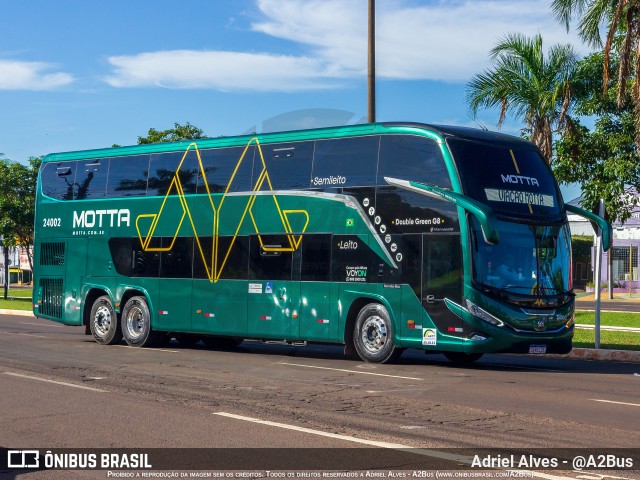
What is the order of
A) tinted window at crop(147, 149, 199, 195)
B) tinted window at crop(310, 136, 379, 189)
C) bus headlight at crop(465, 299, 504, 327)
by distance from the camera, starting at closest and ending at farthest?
Answer: 1. bus headlight at crop(465, 299, 504, 327)
2. tinted window at crop(310, 136, 379, 189)
3. tinted window at crop(147, 149, 199, 195)

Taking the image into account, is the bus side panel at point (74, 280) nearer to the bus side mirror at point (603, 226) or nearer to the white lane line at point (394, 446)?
the bus side mirror at point (603, 226)

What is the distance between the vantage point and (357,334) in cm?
1811

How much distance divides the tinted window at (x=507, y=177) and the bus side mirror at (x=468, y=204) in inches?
10.5

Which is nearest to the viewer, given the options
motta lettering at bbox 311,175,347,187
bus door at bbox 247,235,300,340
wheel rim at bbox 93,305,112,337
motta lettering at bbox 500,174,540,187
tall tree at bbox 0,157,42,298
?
motta lettering at bbox 500,174,540,187

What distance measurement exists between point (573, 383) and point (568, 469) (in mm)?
7273

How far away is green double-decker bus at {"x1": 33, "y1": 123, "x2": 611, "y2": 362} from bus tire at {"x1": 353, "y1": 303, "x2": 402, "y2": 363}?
31 millimetres

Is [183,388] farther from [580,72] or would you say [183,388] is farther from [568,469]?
[580,72]

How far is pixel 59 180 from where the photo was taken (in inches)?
950

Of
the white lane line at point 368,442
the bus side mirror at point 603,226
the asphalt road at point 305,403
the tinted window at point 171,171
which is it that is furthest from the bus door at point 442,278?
the white lane line at point 368,442

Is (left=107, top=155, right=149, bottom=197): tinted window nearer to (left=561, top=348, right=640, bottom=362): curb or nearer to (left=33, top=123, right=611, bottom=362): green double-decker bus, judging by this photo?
(left=33, top=123, right=611, bottom=362): green double-decker bus

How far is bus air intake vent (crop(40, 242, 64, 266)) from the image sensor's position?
2389cm

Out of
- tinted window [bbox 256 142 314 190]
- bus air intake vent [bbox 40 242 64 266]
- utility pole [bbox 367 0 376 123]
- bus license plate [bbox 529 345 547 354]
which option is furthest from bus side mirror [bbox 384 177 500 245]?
bus air intake vent [bbox 40 242 64 266]

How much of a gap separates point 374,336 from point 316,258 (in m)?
1.95

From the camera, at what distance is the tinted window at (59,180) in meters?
23.8
